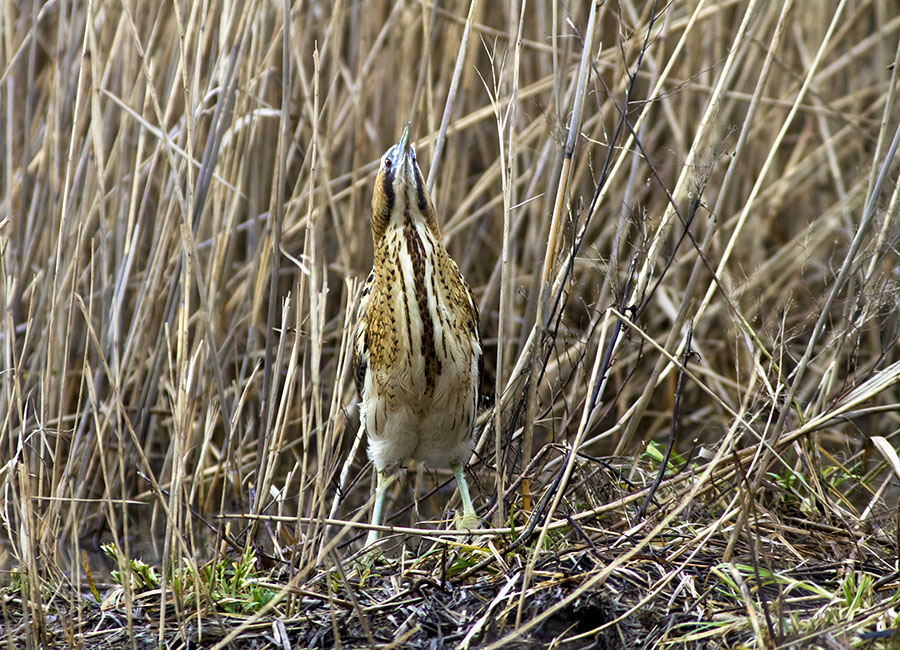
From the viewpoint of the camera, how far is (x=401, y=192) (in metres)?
2.75

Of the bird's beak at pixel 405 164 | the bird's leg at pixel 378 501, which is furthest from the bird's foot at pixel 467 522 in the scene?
the bird's beak at pixel 405 164

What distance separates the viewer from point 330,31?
3178 mm

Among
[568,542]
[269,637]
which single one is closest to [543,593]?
[568,542]

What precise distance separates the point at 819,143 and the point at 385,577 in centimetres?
319

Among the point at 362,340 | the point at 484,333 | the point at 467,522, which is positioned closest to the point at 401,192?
the point at 362,340

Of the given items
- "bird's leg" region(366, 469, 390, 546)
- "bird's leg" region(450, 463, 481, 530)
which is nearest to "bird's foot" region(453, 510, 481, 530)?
"bird's leg" region(450, 463, 481, 530)

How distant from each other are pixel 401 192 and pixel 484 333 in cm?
182

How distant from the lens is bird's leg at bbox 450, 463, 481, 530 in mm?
2842

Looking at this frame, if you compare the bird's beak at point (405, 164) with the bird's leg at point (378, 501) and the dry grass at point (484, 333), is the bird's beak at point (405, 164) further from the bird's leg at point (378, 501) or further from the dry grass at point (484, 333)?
the bird's leg at point (378, 501)

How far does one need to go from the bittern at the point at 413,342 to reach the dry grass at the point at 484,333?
14cm

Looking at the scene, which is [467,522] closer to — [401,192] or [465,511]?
[465,511]

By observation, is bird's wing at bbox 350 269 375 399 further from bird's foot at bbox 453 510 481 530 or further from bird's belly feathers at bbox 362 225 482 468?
bird's foot at bbox 453 510 481 530

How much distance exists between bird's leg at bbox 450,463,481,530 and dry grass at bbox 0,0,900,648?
10 centimetres

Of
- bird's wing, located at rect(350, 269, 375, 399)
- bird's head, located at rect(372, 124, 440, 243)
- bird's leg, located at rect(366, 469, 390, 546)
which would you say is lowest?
bird's leg, located at rect(366, 469, 390, 546)
